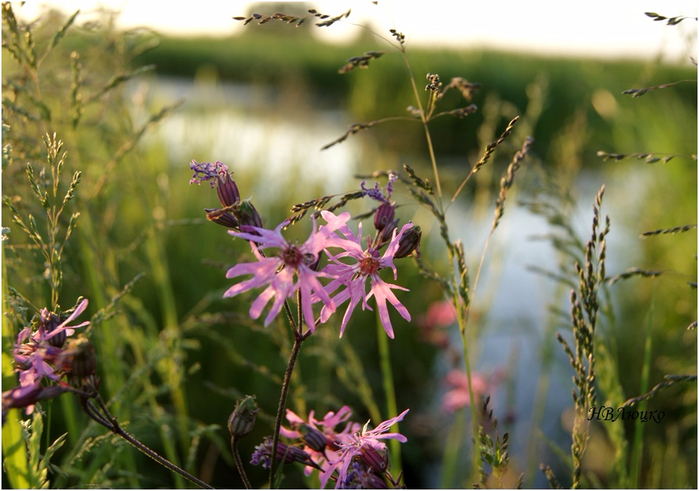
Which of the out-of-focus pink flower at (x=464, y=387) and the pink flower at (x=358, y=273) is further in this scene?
the out-of-focus pink flower at (x=464, y=387)

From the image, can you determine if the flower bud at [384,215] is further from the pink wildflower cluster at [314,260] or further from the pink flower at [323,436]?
the pink flower at [323,436]

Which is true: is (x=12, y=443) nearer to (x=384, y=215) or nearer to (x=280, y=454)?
(x=280, y=454)

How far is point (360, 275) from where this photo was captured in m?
0.71

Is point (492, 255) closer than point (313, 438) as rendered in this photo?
No

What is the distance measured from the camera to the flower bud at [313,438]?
28.2 inches

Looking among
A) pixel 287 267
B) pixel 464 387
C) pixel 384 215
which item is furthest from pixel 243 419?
pixel 464 387

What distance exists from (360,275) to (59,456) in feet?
5.08

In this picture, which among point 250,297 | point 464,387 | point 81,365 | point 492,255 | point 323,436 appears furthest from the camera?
point 492,255

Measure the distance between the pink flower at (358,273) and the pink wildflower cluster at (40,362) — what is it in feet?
0.91

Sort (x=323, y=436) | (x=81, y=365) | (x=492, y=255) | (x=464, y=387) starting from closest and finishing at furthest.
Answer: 1. (x=81, y=365)
2. (x=323, y=436)
3. (x=464, y=387)
4. (x=492, y=255)

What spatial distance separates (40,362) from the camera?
0.63 m

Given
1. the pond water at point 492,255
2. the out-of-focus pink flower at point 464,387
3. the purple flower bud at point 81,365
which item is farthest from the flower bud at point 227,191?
the pond water at point 492,255

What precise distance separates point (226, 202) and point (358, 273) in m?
0.18

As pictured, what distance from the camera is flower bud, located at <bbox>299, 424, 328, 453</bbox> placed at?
2.35 feet
